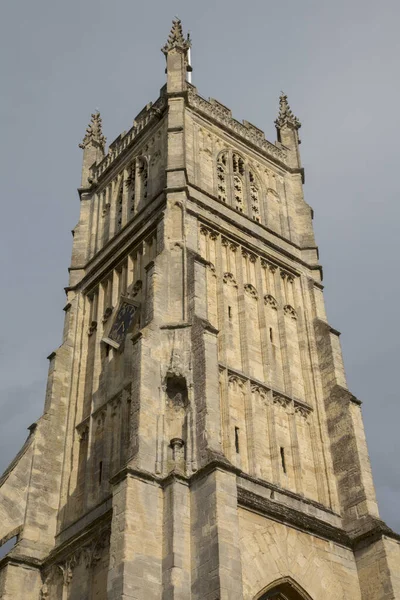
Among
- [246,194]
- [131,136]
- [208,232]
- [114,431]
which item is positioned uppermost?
[131,136]

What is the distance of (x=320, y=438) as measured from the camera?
77.9 feet

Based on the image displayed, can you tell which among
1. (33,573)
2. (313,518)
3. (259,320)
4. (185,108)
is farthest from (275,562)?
(185,108)

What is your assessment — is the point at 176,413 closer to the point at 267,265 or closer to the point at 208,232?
the point at 208,232

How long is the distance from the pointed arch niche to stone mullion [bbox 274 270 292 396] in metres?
6.00

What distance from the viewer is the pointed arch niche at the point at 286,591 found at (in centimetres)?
1912

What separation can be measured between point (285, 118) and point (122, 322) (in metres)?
13.8

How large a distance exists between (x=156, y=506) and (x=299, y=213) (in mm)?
15087

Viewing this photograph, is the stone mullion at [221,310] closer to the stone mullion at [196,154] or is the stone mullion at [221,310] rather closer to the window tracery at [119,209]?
the stone mullion at [196,154]

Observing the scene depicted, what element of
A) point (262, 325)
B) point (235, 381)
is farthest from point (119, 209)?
point (235, 381)

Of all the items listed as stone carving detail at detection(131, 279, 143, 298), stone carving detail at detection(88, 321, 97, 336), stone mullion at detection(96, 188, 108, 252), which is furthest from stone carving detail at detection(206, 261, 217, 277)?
stone mullion at detection(96, 188, 108, 252)

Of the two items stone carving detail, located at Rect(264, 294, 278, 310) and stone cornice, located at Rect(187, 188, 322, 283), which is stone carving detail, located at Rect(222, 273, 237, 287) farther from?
stone cornice, located at Rect(187, 188, 322, 283)

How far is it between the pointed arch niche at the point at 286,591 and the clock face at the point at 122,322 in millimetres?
8133

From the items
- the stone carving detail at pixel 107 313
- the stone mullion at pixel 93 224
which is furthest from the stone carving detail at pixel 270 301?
the stone mullion at pixel 93 224

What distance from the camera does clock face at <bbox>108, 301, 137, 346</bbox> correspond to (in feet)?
80.1
